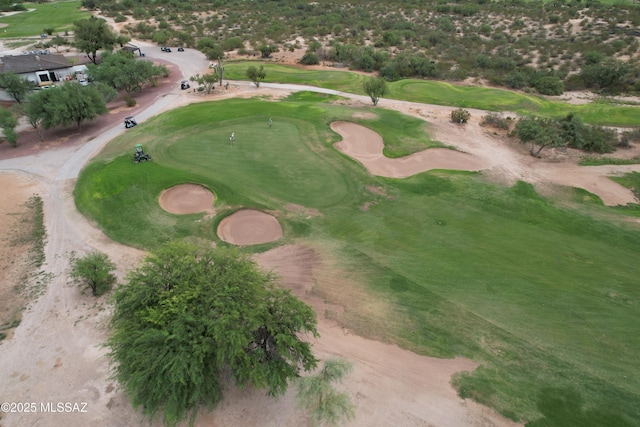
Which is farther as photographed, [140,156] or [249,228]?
[140,156]

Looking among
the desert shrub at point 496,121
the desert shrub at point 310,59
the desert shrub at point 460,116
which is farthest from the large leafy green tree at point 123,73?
the desert shrub at point 496,121

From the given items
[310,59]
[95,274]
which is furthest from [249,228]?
[310,59]

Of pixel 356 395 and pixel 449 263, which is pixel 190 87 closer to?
pixel 449 263

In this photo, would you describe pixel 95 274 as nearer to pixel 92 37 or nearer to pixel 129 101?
pixel 129 101

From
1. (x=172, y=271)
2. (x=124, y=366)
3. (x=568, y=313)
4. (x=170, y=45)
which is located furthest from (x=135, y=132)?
(x=170, y=45)

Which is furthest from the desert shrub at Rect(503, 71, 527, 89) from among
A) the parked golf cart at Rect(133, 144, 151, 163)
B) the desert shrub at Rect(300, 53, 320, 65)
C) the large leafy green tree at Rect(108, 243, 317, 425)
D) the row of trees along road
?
the large leafy green tree at Rect(108, 243, 317, 425)

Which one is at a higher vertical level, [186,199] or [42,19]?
[42,19]

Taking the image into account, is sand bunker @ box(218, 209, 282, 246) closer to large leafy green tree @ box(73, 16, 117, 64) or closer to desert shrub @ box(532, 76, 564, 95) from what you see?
desert shrub @ box(532, 76, 564, 95)
